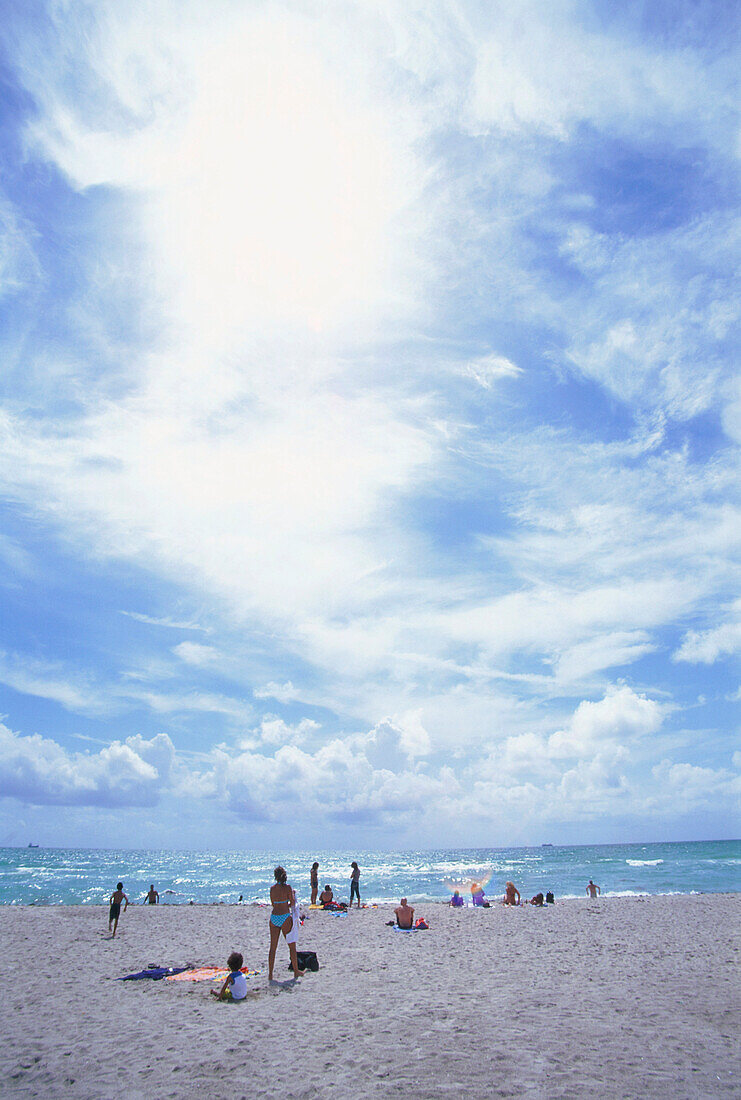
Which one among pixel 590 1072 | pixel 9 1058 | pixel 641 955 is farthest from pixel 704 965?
pixel 9 1058

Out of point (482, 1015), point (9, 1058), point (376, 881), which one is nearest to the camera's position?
point (9, 1058)

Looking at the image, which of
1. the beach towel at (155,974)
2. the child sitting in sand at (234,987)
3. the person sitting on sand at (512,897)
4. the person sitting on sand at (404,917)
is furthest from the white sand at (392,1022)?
the person sitting on sand at (512,897)

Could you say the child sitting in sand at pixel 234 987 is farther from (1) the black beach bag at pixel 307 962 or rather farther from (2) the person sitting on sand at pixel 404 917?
(2) the person sitting on sand at pixel 404 917

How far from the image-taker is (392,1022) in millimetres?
9008

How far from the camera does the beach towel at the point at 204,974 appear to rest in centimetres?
1230

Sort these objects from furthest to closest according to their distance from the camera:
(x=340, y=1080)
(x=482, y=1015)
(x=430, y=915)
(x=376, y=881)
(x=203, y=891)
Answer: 1. (x=376, y=881)
2. (x=203, y=891)
3. (x=430, y=915)
4. (x=482, y=1015)
5. (x=340, y=1080)

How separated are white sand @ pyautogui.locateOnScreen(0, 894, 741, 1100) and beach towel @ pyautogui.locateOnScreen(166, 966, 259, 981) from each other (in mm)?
406

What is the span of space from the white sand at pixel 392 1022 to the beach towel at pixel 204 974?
1.33ft

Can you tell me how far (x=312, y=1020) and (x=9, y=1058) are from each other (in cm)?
405

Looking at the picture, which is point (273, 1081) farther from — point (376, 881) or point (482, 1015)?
point (376, 881)

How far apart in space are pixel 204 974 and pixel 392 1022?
5.53 m

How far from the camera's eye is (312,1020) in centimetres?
931

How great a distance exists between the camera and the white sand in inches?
269

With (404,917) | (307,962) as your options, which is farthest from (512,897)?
(307,962)
